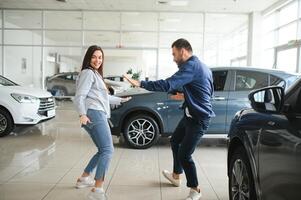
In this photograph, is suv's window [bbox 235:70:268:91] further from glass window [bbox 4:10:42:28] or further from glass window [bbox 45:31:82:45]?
glass window [bbox 4:10:42:28]

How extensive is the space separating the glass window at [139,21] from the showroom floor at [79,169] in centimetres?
947

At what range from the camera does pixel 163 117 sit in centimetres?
608

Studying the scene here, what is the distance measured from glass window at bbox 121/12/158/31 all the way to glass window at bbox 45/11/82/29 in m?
2.02

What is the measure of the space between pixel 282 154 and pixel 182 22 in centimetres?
Answer: 1474

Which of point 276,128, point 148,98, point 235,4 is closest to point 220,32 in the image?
point 235,4

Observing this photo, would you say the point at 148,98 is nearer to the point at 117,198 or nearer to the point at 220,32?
the point at 117,198

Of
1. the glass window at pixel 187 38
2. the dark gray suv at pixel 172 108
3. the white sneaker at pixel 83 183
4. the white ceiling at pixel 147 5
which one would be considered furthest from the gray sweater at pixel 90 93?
the glass window at pixel 187 38

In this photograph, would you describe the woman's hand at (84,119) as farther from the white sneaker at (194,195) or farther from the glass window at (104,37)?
the glass window at (104,37)

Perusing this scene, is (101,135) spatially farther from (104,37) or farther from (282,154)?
(104,37)

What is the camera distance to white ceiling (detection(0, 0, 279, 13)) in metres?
13.6

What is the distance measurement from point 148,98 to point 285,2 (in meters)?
8.72

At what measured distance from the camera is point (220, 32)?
1755 cm

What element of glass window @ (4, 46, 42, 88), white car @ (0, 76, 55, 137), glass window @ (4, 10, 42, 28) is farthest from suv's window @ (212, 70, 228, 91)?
glass window @ (4, 46, 42, 88)

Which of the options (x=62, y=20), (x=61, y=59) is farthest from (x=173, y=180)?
(x=61, y=59)
